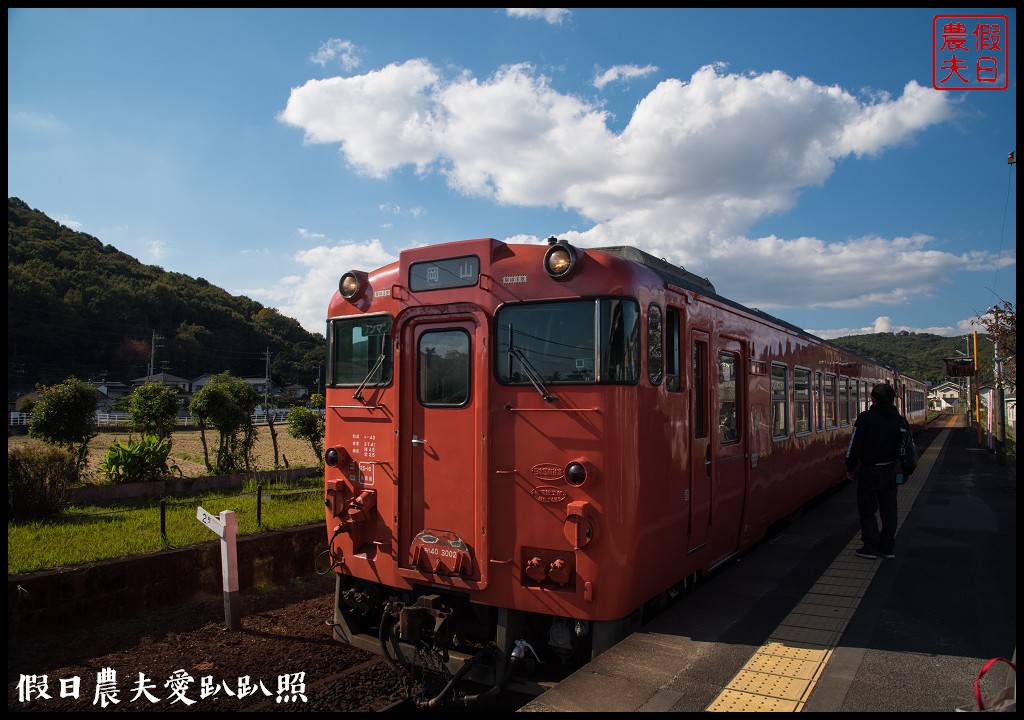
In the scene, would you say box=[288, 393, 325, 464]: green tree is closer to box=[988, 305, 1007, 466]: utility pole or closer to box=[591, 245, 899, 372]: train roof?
box=[591, 245, 899, 372]: train roof

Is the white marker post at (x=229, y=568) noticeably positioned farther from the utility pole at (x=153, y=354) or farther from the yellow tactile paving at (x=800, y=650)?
the utility pole at (x=153, y=354)

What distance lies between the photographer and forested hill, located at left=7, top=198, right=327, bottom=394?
5106 cm

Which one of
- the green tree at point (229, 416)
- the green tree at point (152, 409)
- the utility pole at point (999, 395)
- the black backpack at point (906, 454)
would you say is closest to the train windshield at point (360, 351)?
the black backpack at point (906, 454)

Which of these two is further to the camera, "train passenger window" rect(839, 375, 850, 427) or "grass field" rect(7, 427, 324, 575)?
"train passenger window" rect(839, 375, 850, 427)

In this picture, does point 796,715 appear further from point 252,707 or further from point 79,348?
point 79,348

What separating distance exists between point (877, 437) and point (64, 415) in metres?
13.8

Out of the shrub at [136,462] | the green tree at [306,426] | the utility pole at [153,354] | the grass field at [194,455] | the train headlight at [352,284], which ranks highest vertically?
the utility pole at [153,354]

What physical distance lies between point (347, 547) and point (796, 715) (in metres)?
3.53

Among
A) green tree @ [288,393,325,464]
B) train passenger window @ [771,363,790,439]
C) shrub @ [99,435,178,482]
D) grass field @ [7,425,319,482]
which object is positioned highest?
train passenger window @ [771,363,790,439]

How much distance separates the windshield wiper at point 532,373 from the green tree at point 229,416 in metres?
12.1

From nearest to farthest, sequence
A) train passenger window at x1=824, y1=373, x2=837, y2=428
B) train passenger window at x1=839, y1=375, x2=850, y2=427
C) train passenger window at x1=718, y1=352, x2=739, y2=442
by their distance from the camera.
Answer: train passenger window at x1=718, y1=352, x2=739, y2=442
train passenger window at x1=824, y1=373, x2=837, y2=428
train passenger window at x1=839, y1=375, x2=850, y2=427

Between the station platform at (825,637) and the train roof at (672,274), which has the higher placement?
the train roof at (672,274)

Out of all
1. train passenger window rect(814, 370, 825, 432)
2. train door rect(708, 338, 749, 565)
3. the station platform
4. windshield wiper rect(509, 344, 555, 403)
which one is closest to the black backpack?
the station platform

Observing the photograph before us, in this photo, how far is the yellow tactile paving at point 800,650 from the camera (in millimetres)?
3793
